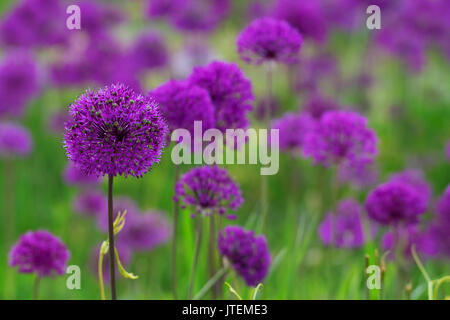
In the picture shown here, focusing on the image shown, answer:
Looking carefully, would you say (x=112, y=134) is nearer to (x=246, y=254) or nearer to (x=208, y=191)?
(x=208, y=191)

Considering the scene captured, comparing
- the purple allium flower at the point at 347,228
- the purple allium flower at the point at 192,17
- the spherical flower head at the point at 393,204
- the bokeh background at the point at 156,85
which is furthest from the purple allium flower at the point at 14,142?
the spherical flower head at the point at 393,204

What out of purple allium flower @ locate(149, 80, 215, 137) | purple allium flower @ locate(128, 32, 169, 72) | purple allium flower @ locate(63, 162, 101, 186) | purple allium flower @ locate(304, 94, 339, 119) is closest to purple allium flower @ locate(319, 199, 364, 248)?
purple allium flower @ locate(304, 94, 339, 119)

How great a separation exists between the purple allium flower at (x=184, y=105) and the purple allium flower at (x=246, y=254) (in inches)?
11.6

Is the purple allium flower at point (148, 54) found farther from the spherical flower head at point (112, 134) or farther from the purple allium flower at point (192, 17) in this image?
the spherical flower head at point (112, 134)

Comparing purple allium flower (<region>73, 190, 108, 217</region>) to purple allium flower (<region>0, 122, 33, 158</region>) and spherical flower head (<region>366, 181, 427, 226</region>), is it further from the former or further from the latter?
spherical flower head (<region>366, 181, 427, 226</region>)

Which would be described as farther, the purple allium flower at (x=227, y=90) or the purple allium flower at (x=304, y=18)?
the purple allium flower at (x=304, y=18)

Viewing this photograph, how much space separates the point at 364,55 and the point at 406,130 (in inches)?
38.1

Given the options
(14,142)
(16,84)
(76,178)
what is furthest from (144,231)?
(16,84)

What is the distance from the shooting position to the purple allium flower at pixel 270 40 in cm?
172

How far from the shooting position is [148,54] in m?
4.41

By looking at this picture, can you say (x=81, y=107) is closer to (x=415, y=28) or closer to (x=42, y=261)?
(x=42, y=261)

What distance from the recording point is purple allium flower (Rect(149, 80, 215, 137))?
1483 mm
